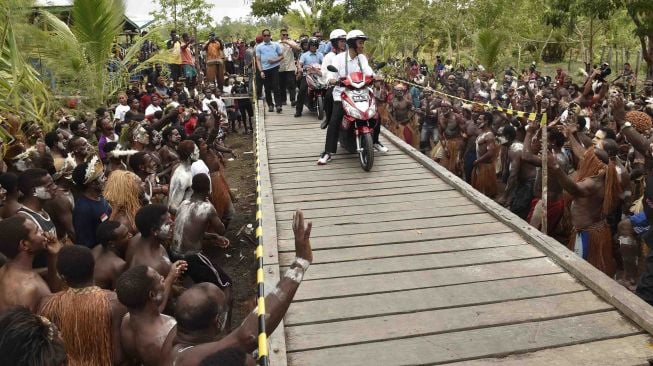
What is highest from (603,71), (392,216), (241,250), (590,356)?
(603,71)

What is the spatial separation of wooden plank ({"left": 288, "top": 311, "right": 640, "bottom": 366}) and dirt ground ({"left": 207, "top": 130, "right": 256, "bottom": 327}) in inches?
→ 98.3

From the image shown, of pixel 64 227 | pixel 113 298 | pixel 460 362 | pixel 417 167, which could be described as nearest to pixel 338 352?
pixel 460 362

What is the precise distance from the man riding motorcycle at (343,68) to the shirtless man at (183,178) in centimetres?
210

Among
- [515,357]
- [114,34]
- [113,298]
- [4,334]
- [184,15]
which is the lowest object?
[515,357]

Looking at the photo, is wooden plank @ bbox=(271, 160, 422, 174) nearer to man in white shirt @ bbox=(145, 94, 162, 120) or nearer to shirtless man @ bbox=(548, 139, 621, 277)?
shirtless man @ bbox=(548, 139, 621, 277)

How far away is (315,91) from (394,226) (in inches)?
227

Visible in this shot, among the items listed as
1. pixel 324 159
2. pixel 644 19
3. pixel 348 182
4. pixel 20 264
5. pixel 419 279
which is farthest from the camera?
pixel 644 19

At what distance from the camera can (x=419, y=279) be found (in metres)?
4.21

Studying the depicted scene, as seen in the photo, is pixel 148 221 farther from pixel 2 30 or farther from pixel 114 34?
pixel 114 34

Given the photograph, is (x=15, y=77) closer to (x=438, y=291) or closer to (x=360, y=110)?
(x=360, y=110)

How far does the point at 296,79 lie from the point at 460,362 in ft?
31.7

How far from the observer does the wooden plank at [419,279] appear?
4066 mm

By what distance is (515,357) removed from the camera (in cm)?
322

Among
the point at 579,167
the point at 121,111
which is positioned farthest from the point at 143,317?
the point at 121,111
